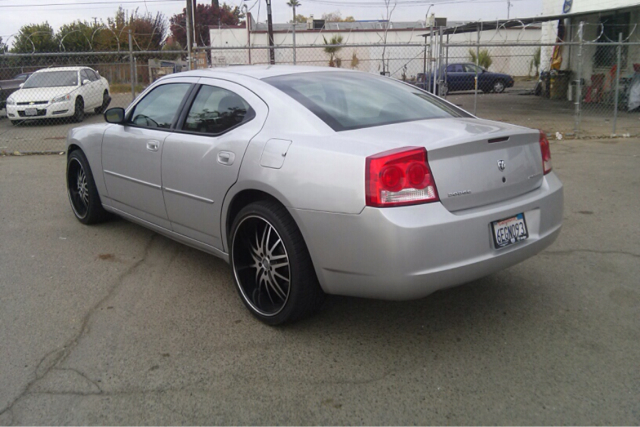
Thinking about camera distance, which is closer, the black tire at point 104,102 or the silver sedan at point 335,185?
the silver sedan at point 335,185

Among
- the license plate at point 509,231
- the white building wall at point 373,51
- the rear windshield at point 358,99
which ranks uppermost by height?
the white building wall at point 373,51

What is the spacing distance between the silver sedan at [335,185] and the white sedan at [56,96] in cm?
1190

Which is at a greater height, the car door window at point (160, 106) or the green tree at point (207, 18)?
the green tree at point (207, 18)

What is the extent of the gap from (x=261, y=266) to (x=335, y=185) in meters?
0.88

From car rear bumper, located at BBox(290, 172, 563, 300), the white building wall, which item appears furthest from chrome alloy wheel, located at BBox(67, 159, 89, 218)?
the white building wall

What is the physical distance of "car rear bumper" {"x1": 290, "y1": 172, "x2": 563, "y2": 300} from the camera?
2980mm

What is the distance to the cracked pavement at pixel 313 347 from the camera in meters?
2.82

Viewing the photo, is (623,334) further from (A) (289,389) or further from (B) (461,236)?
(A) (289,389)

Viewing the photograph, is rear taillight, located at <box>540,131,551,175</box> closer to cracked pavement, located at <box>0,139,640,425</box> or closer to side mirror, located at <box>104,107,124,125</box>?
cracked pavement, located at <box>0,139,640,425</box>

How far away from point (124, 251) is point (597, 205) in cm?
491

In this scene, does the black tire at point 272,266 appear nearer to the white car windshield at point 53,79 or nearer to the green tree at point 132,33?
the white car windshield at point 53,79

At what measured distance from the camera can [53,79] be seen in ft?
52.5

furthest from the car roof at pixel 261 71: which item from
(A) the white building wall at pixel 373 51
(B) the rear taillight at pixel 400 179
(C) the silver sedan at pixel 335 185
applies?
(A) the white building wall at pixel 373 51

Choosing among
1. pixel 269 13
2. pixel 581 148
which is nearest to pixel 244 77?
pixel 581 148
